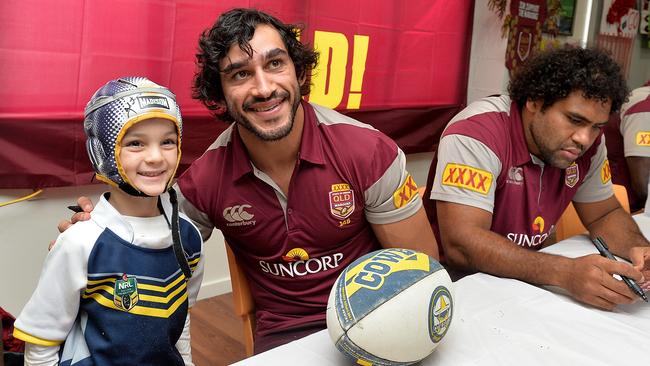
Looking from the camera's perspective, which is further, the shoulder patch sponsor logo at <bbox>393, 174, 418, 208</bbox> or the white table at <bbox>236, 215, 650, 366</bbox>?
the shoulder patch sponsor logo at <bbox>393, 174, 418, 208</bbox>

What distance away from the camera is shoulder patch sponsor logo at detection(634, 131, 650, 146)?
8.25 feet

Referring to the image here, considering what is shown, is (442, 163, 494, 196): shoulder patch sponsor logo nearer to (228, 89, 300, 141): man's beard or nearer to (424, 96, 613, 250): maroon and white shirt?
(424, 96, 613, 250): maroon and white shirt

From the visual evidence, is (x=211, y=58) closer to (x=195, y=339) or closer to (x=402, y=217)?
(x=402, y=217)

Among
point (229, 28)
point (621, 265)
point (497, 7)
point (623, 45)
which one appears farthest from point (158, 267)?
point (623, 45)

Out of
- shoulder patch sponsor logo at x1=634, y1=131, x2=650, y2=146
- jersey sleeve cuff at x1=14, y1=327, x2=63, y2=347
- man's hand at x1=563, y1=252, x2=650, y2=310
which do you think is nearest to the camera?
jersey sleeve cuff at x1=14, y1=327, x2=63, y2=347

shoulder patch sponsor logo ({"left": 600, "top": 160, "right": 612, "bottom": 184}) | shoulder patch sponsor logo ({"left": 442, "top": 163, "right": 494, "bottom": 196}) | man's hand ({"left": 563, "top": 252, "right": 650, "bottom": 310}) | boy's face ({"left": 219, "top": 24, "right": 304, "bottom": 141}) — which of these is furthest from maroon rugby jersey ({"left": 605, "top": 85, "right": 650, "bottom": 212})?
boy's face ({"left": 219, "top": 24, "right": 304, "bottom": 141})

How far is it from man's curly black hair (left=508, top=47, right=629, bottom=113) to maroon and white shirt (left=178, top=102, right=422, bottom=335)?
1.87 ft

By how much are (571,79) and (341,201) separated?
0.83 metres

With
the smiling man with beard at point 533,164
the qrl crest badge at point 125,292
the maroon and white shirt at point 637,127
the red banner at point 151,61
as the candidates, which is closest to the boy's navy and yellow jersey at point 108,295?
the qrl crest badge at point 125,292

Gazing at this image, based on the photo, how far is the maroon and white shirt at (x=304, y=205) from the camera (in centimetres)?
141

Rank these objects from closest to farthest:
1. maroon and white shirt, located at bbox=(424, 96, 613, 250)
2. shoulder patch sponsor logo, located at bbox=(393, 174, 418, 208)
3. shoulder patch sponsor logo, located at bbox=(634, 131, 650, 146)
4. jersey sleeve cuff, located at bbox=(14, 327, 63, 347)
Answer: jersey sleeve cuff, located at bbox=(14, 327, 63, 347) < shoulder patch sponsor logo, located at bbox=(393, 174, 418, 208) < maroon and white shirt, located at bbox=(424, 96, 613, 250) < shoulder patch sponsor logo, located at bbox=(634, 131, 650, 146)

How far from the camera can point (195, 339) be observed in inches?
95.2

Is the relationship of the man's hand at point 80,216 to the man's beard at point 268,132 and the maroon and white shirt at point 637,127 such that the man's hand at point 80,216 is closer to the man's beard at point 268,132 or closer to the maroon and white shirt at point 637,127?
the man's beard at point 268,132

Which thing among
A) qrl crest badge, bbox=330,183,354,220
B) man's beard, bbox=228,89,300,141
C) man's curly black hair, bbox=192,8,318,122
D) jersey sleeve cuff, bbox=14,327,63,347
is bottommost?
jersey sleeve cuff, bbox=14,327,63,347
